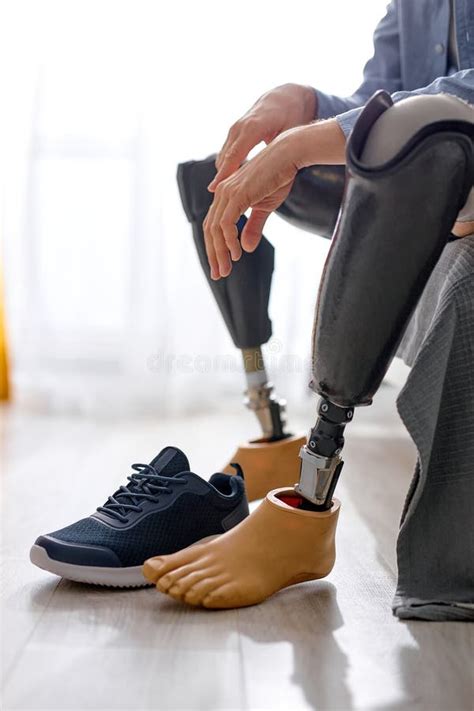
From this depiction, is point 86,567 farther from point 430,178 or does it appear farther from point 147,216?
point 147,216

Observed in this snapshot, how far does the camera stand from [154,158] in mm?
2463

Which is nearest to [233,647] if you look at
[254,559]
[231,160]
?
[254,559]

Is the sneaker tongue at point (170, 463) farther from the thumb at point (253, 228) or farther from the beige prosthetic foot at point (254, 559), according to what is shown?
the thumb at point (253, 228)

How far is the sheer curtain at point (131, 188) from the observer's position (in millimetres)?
2416

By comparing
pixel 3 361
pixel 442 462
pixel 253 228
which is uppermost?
pixel 253 228

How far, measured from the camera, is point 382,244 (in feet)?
2.58

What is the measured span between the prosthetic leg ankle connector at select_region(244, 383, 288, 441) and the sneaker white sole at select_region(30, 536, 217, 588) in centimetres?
36

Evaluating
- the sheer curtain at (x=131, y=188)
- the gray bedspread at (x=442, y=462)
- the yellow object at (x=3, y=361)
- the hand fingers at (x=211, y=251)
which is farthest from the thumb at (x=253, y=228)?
the yellow object at (x=3, y=361)

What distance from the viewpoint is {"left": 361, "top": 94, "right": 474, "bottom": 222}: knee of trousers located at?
0.77m

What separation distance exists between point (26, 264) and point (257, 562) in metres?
1.82

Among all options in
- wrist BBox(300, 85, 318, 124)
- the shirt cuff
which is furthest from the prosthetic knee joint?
wrist BBox(300, 85, 318, 124)

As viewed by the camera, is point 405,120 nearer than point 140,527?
Result: Yes

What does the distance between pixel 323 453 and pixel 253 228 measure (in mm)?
305

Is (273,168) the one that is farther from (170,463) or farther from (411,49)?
(411,49)
